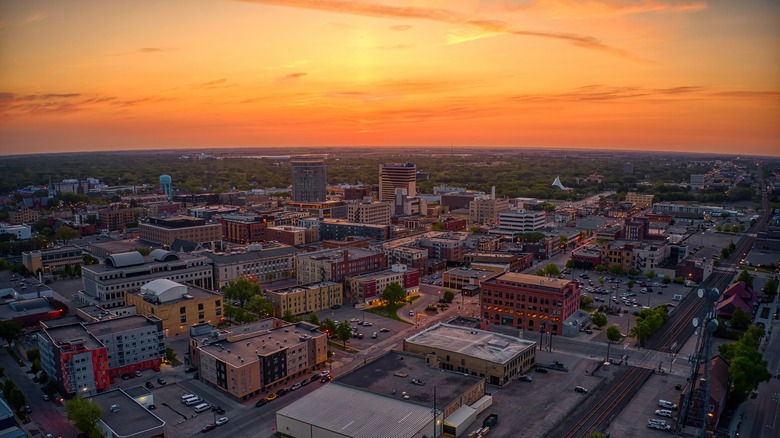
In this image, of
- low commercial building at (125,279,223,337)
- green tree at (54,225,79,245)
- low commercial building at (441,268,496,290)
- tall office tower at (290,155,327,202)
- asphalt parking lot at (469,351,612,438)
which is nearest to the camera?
asphalt parking lot at (469,351,612,438)

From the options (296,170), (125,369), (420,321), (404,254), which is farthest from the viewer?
(296,170)

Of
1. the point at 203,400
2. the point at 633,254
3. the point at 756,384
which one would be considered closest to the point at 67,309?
the point at 203,400

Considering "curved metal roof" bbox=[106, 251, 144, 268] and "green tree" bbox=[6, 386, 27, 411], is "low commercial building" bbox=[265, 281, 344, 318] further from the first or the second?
"green tree" bbox=[6, 386, 27, 411]

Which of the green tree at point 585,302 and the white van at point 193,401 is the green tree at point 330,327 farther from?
the green tree at point 585,302

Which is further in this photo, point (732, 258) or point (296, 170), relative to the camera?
point (296, 170)

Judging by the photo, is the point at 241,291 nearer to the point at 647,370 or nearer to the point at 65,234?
the point at 647,370

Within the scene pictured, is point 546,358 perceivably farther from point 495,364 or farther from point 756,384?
point 756,384

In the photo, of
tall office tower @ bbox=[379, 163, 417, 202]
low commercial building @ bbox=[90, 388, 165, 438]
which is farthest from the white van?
tall office tower @ bbox=[379, 163, 417, 202]

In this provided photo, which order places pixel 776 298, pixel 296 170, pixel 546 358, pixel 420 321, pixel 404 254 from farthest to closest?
pixel 296 170 → pixel 404 254 → pixel 776 298 → pixel 420 321 → pixel 546 358
